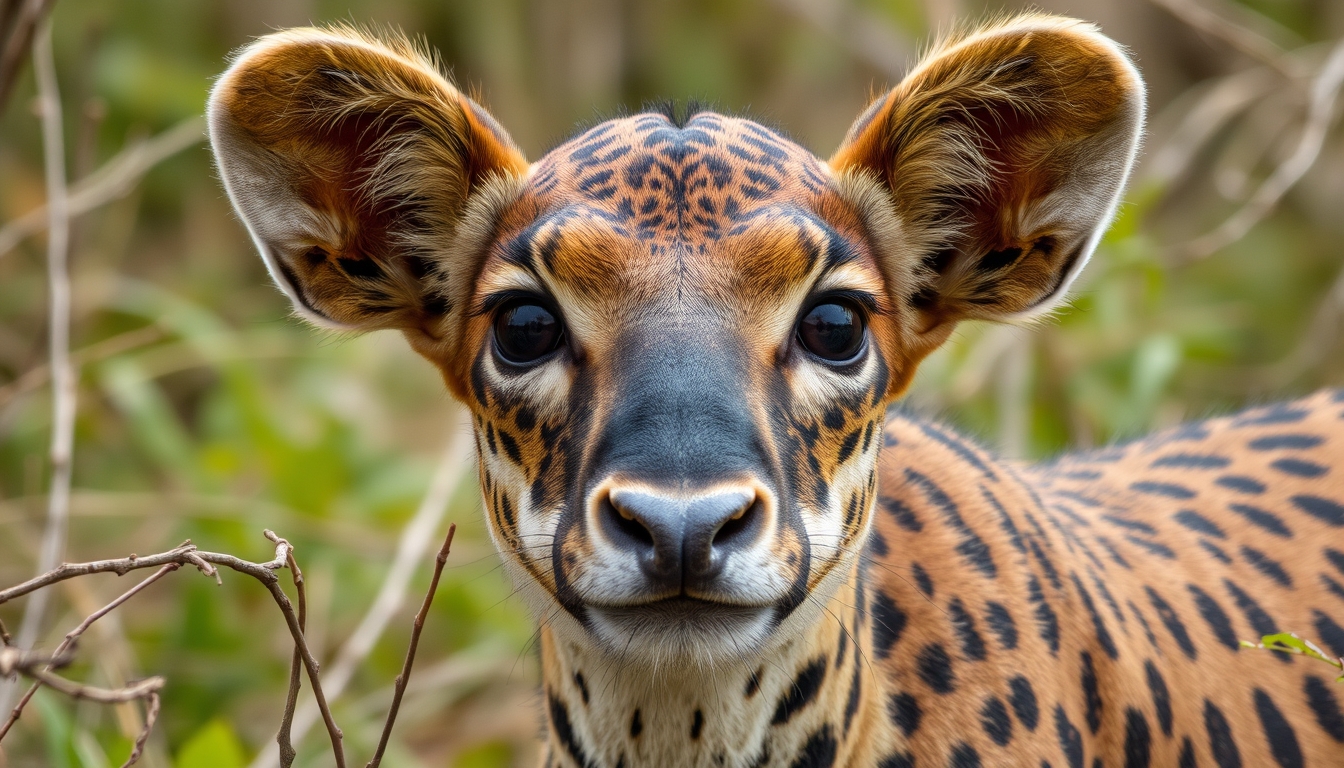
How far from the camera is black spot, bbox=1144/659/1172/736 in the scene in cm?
497

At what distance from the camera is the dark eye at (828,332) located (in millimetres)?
4266

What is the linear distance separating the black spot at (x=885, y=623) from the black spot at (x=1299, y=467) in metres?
2.12

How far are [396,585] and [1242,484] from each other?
3.99 meters

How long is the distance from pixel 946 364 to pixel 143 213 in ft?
27.3

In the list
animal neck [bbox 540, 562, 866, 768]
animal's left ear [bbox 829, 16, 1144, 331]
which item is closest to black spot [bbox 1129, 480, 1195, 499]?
animal's left ear [bbox 829, 16, 1144, 331]

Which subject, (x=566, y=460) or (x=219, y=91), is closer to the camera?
(x=566, y=460)

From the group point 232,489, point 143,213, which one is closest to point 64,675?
point 232,489

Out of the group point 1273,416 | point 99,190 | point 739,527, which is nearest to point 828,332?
point 739,527

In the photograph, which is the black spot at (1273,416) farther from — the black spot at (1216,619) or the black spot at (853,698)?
the black spot at (853,698)

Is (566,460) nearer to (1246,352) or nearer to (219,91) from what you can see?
(219,91)

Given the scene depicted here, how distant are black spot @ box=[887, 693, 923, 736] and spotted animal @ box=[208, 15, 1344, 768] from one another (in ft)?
0.04

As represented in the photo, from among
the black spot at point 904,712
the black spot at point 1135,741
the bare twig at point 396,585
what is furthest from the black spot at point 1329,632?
the bare twig at point 396,585

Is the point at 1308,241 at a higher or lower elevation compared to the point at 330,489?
higher

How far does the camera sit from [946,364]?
9.32 metres
